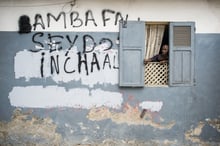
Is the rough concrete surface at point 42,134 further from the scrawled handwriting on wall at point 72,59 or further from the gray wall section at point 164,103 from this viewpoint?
the scrawled handwriting on wall at point 72,59

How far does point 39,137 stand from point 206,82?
378cm

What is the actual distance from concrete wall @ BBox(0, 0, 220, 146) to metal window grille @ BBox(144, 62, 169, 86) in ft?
0.59

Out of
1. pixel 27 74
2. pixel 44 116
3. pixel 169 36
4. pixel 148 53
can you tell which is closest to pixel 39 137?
pixel 44 116

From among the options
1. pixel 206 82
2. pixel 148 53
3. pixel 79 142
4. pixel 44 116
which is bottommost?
pixel 79 142

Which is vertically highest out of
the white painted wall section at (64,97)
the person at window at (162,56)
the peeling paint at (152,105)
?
the person at window at (162,56)

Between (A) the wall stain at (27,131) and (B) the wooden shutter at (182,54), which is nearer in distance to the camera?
(B) the wooden shutter at (182,54)

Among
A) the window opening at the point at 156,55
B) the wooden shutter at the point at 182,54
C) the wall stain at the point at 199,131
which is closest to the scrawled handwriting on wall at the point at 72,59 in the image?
the window opening at the point at 156,55

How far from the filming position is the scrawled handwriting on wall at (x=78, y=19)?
9.04m

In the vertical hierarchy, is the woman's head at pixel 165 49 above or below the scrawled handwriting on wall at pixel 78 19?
below

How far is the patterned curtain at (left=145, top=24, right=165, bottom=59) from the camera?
9.20 meters

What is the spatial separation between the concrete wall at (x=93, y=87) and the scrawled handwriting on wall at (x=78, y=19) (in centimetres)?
2

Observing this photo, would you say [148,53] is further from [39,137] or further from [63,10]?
[39,137]

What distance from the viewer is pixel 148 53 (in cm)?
921

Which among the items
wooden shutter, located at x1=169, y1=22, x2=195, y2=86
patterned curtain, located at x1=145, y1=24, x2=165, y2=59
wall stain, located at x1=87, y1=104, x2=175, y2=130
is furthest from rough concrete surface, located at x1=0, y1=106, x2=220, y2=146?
patterned curtain, located at x1=145, y1=24, x2=165, y2=59
